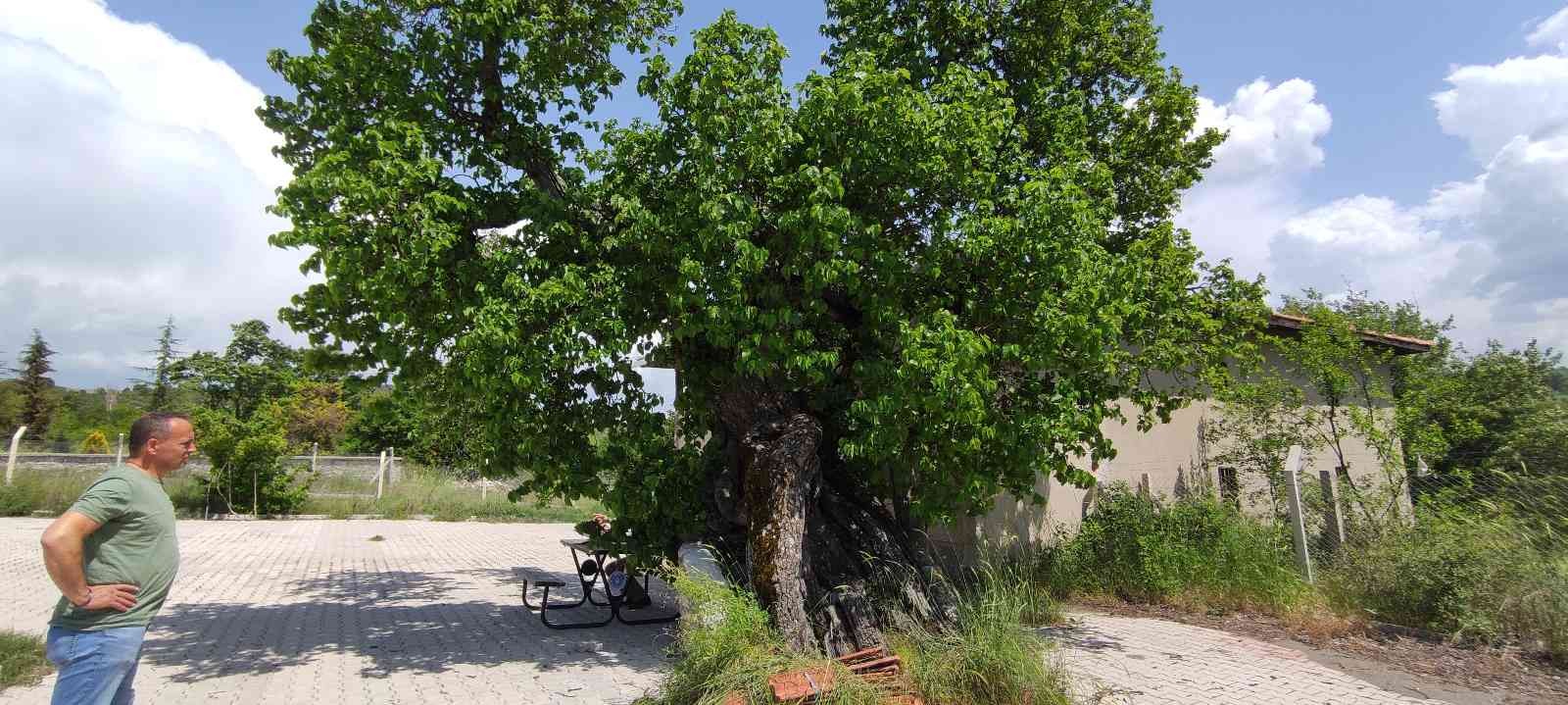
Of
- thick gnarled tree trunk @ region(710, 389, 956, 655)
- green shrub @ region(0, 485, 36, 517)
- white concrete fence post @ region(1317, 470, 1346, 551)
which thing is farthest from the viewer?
green shrub @ region(0, 485, 36, 517)

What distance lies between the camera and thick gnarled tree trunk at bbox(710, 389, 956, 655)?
6.17 meters

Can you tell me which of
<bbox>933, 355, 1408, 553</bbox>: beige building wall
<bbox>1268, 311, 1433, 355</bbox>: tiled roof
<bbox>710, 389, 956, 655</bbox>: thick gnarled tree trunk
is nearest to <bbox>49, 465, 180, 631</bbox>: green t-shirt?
<bbox>710, 389, 956, 655</bbox>: thick gnarled tree trunk

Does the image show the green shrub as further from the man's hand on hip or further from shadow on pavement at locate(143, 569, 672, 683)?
the man's hand on hip

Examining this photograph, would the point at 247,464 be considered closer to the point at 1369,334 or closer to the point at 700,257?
the point at 700,257

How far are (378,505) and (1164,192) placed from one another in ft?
71.9

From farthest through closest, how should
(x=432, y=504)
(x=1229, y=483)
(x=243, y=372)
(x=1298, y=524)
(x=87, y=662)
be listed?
(x=243, y=372), (x=432, y=504), (x=1229, y=483), (x=1298, y=524), (x=87, y=662)

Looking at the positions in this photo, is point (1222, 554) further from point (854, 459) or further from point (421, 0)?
point (421, 0)

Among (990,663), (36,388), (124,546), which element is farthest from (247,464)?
(36,388)

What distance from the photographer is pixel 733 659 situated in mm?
4836

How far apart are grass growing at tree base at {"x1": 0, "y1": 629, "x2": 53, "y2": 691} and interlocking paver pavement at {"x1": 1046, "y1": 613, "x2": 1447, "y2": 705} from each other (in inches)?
296

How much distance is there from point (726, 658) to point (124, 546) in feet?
9.89

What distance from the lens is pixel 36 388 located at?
43250 millimetres

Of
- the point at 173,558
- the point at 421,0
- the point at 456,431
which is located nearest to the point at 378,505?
the point at 456,431

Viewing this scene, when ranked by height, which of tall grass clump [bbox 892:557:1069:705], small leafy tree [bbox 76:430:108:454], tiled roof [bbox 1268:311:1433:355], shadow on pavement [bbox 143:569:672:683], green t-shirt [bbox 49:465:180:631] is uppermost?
tiled roof [bbox 1268:311:1433:355]
